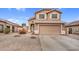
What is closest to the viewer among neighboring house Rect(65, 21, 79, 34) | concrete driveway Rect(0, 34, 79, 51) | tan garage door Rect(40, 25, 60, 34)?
concrete driveway Rect(0, 34, 79, 51)

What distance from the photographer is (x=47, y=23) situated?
5.61 metres

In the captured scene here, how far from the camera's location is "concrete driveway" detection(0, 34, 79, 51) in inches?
208

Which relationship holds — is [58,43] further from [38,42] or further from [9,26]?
[9,26]

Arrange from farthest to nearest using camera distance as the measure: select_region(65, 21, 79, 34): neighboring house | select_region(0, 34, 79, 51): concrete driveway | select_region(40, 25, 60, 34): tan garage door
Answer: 1. select_region(40, 25, 60, 34): tan garage door
2. select_region(65, 21, 79, 34): neighboring house
3. select_region(0, 34, 79, 51): concrete driveway

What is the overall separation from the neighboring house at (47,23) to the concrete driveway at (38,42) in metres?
0.20

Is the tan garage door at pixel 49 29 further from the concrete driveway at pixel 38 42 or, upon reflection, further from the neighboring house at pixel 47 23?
the concrete driveway at pixel 38 42

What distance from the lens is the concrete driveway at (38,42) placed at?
527 cm

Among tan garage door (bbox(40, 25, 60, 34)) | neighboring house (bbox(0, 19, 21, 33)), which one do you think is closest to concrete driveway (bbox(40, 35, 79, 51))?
tan garage door (bbox(40, 25, 60, 34))

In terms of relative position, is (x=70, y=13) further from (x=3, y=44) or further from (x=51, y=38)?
(x=3, y=44)

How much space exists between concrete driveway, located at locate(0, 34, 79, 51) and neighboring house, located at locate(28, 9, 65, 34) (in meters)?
0.20

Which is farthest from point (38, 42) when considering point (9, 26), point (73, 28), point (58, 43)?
point (73, 28)

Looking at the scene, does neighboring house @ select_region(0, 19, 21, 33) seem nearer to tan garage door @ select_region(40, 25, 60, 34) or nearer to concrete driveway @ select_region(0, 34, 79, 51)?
concrete driveway @ select_region(0, 34, 79, 51)
